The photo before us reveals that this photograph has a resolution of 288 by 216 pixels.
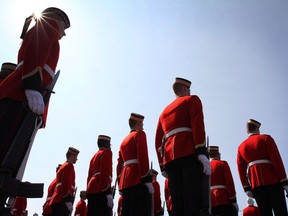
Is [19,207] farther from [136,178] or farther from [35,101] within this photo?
[35,101]

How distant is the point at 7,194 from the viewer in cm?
268

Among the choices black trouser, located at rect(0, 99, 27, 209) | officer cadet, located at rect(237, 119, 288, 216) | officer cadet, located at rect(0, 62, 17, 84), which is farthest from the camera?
officer cadet, located at rect(237, 119, 288, 216)

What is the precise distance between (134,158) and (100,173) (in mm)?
1405

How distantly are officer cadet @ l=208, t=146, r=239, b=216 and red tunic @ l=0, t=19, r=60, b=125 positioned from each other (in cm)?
462

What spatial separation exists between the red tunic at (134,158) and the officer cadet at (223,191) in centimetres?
198

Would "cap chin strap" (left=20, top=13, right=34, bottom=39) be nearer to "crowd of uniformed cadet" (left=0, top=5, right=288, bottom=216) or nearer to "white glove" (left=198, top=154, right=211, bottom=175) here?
"crowd of uniformed cadet" (left=0, top=5, right=288, bottom=216)

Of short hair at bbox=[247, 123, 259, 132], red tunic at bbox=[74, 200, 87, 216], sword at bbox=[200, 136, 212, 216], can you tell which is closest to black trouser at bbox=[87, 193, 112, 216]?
short hair at bbox=[247, 123, 259, 132]

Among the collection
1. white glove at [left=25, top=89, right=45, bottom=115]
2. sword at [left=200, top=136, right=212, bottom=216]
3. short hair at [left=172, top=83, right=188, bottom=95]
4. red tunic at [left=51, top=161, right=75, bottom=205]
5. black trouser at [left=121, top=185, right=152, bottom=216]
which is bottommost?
sword at [left=200, top=136, right=212, bottom=216]

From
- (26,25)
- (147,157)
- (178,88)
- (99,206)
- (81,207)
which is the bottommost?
(99,206)

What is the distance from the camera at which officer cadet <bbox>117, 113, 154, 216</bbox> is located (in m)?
5.65

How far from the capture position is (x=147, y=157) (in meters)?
5.76

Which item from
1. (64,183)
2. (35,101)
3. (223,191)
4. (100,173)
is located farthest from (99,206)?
(35,101)

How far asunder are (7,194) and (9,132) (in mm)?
539

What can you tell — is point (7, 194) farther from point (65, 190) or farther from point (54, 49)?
point (65, 190)
